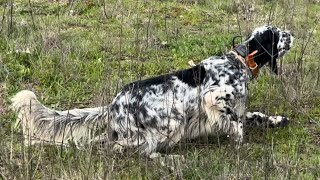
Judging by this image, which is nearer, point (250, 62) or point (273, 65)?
point (250, 62)

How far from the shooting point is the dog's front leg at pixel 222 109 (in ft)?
19.4

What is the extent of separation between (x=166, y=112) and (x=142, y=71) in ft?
4.11

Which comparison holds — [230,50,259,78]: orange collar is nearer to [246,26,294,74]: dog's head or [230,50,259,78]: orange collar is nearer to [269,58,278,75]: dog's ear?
[246,26,294,74]: dog's head

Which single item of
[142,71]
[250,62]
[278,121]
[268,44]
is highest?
[268,44]

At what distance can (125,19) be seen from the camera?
9.84 m

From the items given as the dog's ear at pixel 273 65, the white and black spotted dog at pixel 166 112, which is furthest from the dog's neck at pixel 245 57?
the dog's ear at pixel 273 65

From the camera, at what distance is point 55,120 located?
18.0 feet

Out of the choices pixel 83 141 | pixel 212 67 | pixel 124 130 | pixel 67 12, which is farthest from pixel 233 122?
pixel 67 12

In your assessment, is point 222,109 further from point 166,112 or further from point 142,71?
point 142,71

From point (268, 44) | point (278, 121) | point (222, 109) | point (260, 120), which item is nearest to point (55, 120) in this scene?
point (222, 109)

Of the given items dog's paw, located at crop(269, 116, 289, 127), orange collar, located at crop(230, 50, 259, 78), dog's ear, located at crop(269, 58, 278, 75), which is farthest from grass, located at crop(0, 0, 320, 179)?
orange collar, located at crop(230, 50, 259, 78)

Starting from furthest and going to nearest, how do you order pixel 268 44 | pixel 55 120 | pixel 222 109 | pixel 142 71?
pixel 142 71 < pixel 268 44 < pixel 222 109 < pixel 55 120

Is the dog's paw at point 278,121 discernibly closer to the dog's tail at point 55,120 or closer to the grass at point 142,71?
the grass at point 142,71

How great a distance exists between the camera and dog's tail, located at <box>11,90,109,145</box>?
5.41 m
